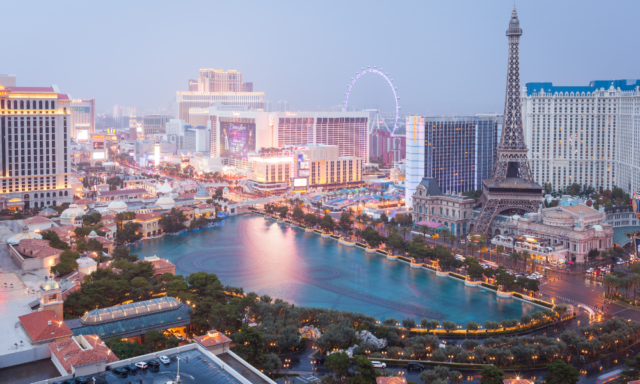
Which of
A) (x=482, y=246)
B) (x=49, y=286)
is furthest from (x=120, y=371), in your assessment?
(x=482, y=246)

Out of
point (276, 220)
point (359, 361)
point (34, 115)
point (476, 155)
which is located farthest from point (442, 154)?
point (359, 361)

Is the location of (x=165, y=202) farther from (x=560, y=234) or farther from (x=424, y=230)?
(x=560, y=234)

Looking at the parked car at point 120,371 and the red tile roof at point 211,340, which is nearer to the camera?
the parked car at point 120,371

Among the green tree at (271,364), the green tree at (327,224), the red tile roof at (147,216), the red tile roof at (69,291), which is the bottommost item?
the green tree at (271,364)

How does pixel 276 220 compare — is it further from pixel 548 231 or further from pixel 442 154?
pixel 548 231

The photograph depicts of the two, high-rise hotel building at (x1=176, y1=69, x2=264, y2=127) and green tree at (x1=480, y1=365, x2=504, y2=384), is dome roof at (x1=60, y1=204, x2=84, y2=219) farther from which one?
high-rise hotel building at (x1=176, y1=69, x2=264, y2=127)

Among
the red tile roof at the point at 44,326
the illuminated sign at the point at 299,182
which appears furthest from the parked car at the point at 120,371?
the illuminated sign at the point at 299,182

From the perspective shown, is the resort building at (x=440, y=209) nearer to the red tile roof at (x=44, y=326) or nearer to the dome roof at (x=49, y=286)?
the dome roof at (x=49, y=286)
